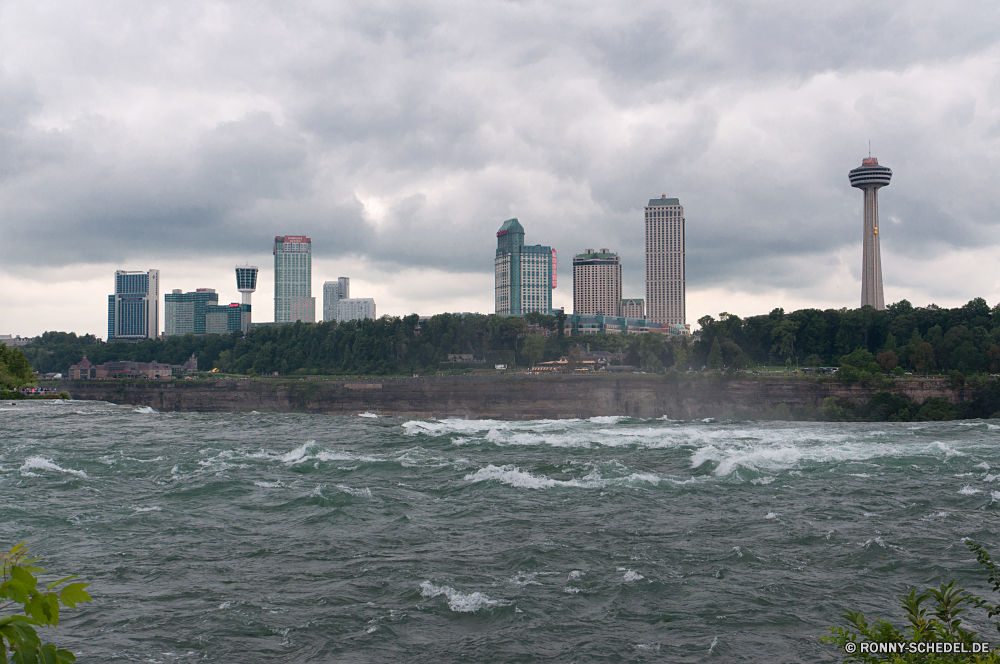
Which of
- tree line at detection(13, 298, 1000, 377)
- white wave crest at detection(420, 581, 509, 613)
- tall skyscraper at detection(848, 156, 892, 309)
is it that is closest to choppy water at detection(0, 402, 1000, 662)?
white wave crest at detection(420, 581, 509, 613)

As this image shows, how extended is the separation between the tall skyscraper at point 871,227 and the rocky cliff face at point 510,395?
4875 inches

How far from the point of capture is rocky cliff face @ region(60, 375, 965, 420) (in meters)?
75.8

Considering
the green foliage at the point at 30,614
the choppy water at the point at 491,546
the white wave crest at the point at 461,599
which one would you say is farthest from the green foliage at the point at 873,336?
the green foliage at the point at 30,614

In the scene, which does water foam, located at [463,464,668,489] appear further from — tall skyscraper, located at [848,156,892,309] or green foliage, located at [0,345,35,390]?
tall skyscraper, located at [848,156,892,309]

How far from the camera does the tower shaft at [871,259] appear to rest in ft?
599

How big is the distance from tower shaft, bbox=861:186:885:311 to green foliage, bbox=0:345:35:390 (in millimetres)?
191991

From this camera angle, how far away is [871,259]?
186 meters

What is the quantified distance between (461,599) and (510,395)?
7495 cm

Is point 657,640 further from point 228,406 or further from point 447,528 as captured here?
point 228,406

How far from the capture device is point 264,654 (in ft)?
36.0

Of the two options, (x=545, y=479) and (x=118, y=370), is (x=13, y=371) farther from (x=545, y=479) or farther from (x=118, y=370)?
(x=545, y=479)

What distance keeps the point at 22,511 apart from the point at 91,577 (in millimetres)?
8438

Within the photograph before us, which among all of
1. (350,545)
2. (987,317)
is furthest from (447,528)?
(987,317)

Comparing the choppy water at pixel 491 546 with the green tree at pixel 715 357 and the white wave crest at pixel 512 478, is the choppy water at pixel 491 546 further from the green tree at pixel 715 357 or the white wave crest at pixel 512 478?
the green tree at pixel 715 357
